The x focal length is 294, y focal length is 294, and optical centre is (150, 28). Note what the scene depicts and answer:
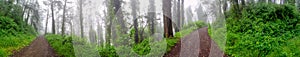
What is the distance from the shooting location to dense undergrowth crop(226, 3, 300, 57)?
5.95m

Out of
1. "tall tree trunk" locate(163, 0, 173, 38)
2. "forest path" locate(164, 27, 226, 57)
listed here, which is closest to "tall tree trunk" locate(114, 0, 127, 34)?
"tall tree trunk" locate(163, 0, 173, 38)

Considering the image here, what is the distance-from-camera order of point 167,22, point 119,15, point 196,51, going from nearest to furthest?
1. point 196,51
2. point 167,22
3. point 119,15

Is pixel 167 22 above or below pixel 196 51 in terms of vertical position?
above

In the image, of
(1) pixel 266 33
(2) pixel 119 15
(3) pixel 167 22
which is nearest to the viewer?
(1) pixel 266 33

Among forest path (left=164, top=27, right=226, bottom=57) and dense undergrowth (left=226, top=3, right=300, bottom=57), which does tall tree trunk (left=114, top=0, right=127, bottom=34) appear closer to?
dense undergrowth (left=226, top=3, right=300, bottom=57)

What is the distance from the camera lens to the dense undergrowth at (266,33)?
19.5 feet

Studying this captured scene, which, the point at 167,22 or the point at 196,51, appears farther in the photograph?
the point at 167,22

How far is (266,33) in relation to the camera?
802 centimetres

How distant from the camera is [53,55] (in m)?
7.97

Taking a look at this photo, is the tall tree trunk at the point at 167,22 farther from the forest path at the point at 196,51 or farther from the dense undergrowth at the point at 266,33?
the dense undergrowth at the point at 266,33

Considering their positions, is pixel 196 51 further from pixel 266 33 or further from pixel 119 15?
pixel 119 15

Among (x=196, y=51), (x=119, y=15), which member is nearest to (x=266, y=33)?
(x=196, y=51)

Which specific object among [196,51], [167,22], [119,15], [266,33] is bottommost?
[196,51]

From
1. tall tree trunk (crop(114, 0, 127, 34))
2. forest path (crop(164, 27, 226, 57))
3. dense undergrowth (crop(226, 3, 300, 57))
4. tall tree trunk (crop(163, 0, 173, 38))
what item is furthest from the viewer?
tall tree trunk (crop(114, 0, 127, 34))
